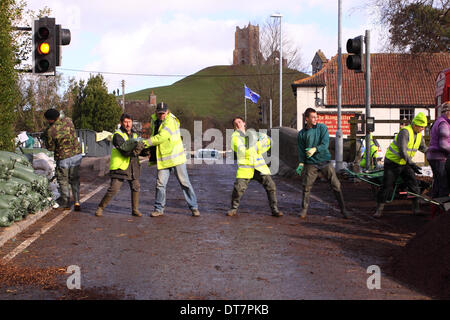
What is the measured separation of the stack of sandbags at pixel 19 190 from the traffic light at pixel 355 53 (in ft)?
26.7

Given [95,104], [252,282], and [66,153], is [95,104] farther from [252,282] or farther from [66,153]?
[252,282]

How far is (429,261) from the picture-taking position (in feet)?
20.2

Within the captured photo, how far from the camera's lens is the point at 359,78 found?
169 feet

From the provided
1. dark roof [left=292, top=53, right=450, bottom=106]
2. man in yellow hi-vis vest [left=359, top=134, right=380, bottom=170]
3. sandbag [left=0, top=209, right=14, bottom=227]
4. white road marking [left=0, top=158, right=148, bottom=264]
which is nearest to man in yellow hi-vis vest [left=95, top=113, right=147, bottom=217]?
white road marking [left=0, top=158, right=148, bottom=264]

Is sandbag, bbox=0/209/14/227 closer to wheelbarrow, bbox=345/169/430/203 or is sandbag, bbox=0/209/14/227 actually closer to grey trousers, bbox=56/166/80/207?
grey trousers, bbox=56/166/80/207

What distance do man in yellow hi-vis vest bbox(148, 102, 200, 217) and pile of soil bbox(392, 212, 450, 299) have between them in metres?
4.81

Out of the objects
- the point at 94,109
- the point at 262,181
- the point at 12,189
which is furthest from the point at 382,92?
the point at 12,189

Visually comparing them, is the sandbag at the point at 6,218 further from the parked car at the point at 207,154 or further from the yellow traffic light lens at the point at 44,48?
the parked car at the point at 207,154

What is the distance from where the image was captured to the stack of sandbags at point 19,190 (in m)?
9.33

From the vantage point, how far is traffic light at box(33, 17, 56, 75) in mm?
13422

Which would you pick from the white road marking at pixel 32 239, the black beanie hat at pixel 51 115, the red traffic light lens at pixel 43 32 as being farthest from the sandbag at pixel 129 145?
the red traffic light lens at pixel 43 32
